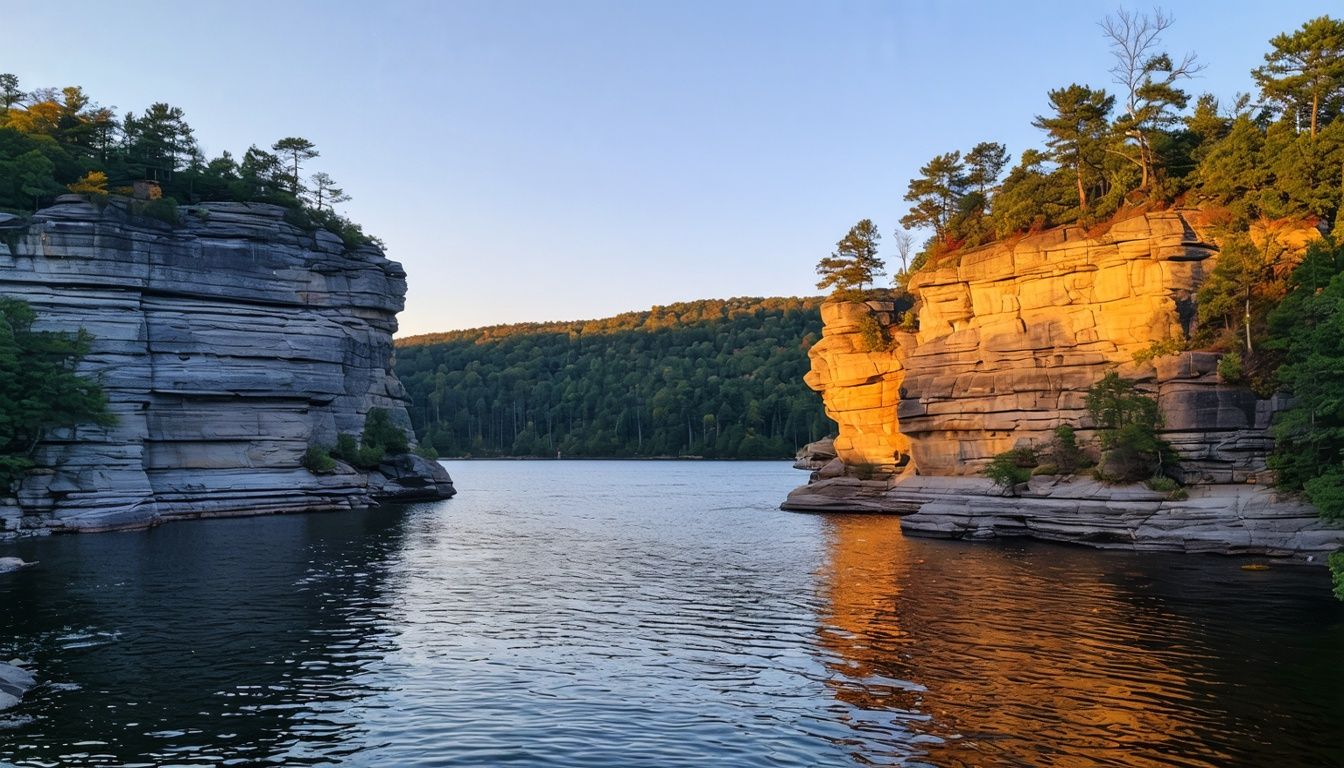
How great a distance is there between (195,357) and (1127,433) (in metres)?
58.5

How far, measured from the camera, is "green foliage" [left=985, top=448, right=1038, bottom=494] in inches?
1967

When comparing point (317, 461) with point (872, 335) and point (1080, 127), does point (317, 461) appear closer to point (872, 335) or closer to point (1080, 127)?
point (872, 335)

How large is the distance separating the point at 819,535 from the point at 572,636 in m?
29.6

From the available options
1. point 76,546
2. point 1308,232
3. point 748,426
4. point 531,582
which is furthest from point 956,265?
point 748,426

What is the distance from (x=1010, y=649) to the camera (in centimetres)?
2411

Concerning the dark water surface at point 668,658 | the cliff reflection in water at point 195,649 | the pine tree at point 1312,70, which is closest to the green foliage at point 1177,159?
the pine tree at point 1312,70

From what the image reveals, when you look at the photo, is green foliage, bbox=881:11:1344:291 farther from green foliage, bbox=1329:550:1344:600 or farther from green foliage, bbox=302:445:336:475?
green foliage, bbox=302:445:336:475

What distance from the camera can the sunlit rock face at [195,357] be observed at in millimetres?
54469

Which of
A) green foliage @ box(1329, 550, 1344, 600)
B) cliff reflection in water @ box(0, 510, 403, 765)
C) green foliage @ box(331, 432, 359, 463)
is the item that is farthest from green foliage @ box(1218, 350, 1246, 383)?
green foliage @ box(331, 432, 359, 463)

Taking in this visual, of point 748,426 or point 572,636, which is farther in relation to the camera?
point 748,426

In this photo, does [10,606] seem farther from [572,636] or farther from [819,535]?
[819,535]

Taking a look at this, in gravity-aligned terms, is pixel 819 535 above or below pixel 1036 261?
below

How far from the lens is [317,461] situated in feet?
227

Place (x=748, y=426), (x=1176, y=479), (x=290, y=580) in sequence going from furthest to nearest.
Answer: (x=748, y=426) → (x=1176, y=479) → (x=290, y=580)
